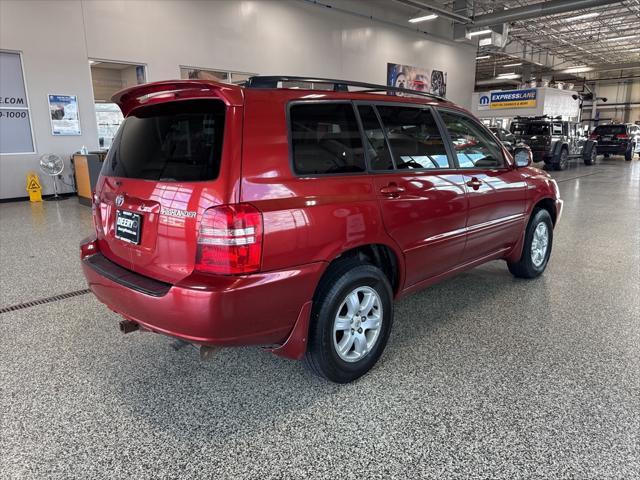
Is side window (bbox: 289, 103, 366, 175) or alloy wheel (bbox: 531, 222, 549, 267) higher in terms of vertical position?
side window (bbox: 289, 103, 366, 175)

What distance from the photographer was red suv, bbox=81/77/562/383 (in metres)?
1.87

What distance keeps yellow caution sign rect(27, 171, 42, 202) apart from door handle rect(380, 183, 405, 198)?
30.4ft

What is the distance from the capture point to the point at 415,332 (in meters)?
3.06

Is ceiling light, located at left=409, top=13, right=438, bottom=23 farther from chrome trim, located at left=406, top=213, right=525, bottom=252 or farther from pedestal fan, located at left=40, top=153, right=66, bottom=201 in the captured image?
chrome trim, located at left=406, top=213, right=525, bottom=252

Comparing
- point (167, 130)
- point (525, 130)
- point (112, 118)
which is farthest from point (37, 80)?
point (525, 130)

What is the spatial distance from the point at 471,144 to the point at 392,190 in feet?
3.85

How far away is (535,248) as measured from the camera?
4098 mm

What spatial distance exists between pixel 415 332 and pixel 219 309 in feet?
A: 5.52

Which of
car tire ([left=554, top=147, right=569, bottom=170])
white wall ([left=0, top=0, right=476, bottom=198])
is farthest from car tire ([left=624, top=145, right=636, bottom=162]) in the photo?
white wall ([left=0, top=0, right=476, bottom=198])

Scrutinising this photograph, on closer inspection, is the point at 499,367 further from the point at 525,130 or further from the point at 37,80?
the point at 525,130

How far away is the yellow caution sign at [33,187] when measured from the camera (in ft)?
30.0

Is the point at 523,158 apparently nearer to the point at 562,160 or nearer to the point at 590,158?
the point at 562,160

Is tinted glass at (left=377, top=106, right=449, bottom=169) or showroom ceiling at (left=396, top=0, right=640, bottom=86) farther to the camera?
showroom ceiling at (left=396, top=0, right=640, bottom=86)

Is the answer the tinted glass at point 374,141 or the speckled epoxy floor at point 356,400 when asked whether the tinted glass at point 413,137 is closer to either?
the tinted glass at point 374,141
